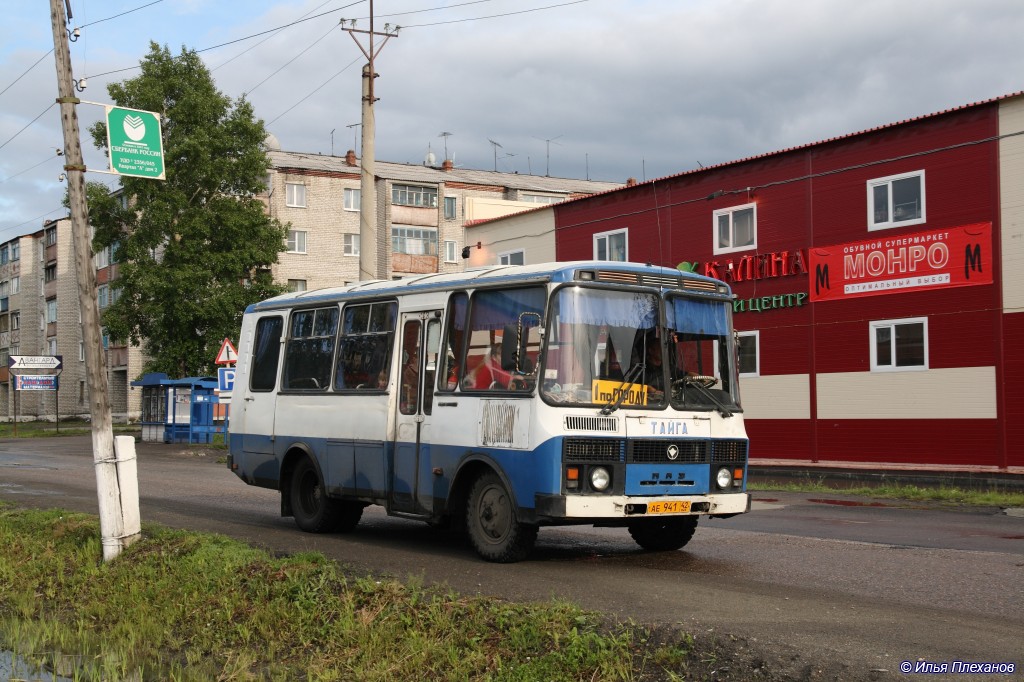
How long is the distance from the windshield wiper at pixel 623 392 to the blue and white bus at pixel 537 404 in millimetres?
19

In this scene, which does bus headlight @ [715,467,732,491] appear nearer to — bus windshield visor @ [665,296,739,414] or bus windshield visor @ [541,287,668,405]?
bus windshield visor @ [665,296,739,414]

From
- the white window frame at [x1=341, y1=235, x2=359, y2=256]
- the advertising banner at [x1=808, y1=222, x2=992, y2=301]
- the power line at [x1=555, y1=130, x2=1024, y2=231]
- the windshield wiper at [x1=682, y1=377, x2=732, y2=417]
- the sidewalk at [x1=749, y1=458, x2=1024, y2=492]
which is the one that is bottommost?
the sidewalk at [x1=749, y1=458, x2=1024, y2=492]

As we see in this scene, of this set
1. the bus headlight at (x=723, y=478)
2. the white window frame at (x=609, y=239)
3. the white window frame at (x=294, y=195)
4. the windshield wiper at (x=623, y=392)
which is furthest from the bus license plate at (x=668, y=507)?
the white window frame at (x=294, y=195)

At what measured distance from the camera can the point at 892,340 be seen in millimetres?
26922

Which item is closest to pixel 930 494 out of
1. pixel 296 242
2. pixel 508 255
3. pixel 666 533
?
pixel 666 533

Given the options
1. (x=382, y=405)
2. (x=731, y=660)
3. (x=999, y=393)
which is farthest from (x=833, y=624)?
(x=999, y=393)

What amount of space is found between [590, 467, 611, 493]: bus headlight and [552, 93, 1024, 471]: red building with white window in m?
17.2

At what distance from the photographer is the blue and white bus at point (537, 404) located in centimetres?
1009

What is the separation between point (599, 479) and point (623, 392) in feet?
2.64

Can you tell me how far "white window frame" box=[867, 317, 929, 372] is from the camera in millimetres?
26184

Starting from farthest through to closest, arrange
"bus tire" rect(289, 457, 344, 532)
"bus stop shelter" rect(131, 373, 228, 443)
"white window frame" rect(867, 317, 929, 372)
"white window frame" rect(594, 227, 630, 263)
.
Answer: "bus stop shelter" rect(131, 373, 228, 443) < "white window frame" rect(594, 227, 630, 263) < "white window frame" rect(867, 317, 929, 372) < "bus tire" rect(289, 457, 344, 532)

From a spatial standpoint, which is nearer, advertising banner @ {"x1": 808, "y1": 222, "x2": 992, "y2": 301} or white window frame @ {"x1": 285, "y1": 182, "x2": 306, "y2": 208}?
advertising banner @ {"x1": 808, "y1": 222, "x2": 992, "y2": 301}

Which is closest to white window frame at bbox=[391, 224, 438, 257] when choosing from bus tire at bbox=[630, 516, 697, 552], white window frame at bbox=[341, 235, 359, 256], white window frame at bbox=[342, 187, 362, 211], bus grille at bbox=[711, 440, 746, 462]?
white window frame at bbox=[341, 235, 359, 256]

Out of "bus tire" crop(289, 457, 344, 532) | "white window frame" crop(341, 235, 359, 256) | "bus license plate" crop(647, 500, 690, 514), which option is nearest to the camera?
"bus license plate" crop(647, 500, 690, 514)
